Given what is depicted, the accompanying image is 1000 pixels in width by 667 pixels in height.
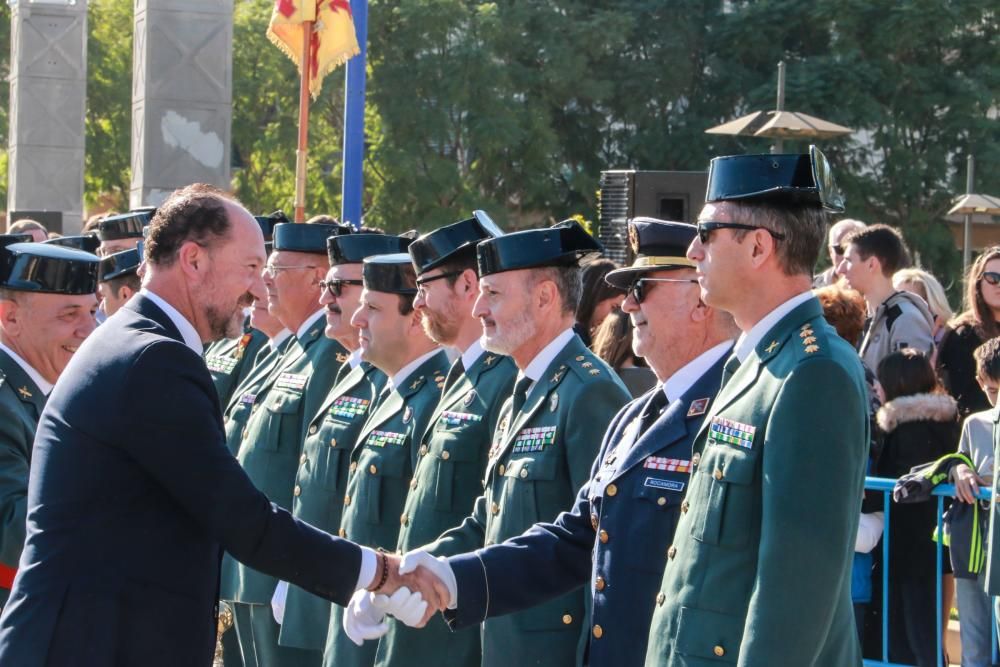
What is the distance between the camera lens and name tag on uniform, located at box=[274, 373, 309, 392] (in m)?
5.96

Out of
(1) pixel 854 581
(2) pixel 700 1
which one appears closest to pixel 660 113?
(2) pixel 700 1

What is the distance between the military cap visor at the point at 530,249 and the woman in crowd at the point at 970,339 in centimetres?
315

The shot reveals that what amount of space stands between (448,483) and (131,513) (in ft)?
4.48

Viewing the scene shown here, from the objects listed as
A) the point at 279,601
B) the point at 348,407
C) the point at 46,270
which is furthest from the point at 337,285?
the point at 279,601

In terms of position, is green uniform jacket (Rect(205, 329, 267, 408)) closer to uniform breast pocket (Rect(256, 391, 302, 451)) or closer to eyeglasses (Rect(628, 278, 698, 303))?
uniform breast pocket (Rect(256, 391, 302, 451))

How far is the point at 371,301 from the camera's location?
17.8 ft

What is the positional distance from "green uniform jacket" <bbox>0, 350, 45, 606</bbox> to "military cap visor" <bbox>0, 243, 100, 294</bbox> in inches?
14.4

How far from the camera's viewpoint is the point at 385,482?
16.5 ft

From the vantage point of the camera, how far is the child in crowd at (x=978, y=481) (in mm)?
5918

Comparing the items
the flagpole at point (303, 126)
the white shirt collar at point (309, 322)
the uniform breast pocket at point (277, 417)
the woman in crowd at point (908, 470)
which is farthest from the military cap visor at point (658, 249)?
the flagpole at point (303, 126)

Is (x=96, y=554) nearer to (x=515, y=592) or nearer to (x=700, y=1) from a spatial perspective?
(x=515, y=592)

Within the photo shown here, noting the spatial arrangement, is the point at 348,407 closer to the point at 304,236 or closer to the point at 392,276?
the point at 392,276

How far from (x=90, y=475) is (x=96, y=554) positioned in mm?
180

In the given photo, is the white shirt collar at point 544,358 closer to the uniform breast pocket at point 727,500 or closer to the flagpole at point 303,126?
the uniform breast pocket at point 727,500
